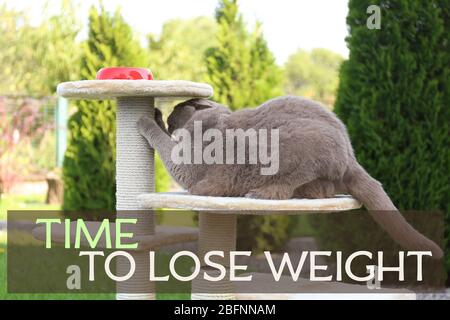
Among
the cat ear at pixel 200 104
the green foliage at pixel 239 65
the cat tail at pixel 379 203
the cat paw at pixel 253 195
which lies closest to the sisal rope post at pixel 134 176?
the cat ear at pixel 200 104

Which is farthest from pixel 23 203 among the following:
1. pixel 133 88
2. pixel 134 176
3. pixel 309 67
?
pixel 309 67

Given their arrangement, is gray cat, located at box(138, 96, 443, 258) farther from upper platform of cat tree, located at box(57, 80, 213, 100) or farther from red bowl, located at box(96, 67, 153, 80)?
red bowl, located at box(96, 67, 153, 80)

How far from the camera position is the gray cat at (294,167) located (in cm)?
267

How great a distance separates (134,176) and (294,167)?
2.76 ft

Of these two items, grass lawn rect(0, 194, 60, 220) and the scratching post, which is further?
grass lawn rect(0, 194, 60, 220)

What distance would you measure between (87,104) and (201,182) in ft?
11.8

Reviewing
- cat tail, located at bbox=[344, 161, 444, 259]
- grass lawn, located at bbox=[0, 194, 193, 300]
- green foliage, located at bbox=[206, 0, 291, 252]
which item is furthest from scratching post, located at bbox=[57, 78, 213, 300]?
green foliage, located at bbox=[206, 0, 291, 252]

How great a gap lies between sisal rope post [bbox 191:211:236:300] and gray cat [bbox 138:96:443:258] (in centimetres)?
32

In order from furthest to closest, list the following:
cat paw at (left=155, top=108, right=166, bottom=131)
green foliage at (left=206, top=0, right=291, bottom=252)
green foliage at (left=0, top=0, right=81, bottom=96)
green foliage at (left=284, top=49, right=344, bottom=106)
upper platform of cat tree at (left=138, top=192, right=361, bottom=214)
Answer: green foliage at (left=284, top=49, right=344, bottom=106), green foliage at (left=0, top=0, right=81, bottom=96), green foliage at (left=206, top=0, right=291, bottom=252), cat paw at (left=155, top=108, right=166, bottom=131), upper platform of cat tree at (left=138, top=192, right=361, bottom=214)

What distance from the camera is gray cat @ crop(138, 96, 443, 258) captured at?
105 inches

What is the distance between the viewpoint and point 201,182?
2.80m

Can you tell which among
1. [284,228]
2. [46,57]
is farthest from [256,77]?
[46,57]

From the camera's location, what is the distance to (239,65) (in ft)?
19.9

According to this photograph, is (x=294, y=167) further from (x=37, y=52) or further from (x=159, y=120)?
(x=37, y=52)
